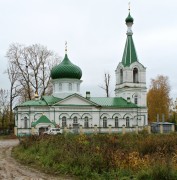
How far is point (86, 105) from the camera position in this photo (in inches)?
1670

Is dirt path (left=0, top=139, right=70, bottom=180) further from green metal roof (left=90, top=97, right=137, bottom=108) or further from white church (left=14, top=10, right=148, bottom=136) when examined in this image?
green metal roof (left=90, top=97, right=137, bottom=108)

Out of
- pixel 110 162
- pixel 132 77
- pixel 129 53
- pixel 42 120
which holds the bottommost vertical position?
pixel 110 162

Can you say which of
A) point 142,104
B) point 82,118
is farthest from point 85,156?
point 142,104

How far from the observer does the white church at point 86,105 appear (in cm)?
4047

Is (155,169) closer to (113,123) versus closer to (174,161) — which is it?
(174,161)

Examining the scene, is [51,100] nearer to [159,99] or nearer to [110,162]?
[159,99]

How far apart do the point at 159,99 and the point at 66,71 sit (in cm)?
1870

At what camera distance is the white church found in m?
40.5

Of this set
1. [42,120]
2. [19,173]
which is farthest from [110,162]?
[42,120]

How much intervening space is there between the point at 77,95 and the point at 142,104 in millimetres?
9395

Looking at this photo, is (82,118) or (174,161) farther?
(82,118)

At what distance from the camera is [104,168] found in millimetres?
11500

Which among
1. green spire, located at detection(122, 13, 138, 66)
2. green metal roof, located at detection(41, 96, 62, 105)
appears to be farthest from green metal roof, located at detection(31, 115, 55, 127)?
green spire, located at detection(122, 13, 138, 66)

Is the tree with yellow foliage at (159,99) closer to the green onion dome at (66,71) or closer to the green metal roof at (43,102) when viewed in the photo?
the green onion dome at (66,71)
